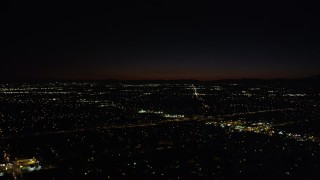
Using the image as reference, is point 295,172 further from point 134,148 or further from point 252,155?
point 134,148

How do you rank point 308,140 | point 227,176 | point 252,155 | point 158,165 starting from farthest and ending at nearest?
point 308,140
point 252,155
point 158,165
point 227,176

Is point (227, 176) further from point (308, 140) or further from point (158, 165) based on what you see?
point (308, 140)

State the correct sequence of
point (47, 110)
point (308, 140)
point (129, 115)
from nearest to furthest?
1. point (308, 140)
2. point (129, 115)
3. point (47, 110)

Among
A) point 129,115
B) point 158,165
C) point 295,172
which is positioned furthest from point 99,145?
point 129,115

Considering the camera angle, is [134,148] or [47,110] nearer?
[134,148]

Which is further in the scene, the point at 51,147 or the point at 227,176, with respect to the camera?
the point at 51,147

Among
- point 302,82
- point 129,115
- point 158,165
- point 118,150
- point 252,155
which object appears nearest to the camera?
point 158,165

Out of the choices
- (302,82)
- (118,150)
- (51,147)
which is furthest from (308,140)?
(302,82)

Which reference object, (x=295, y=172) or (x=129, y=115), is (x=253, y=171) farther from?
(x=129, y=115)

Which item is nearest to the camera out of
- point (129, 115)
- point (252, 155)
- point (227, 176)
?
point (227, 176)
